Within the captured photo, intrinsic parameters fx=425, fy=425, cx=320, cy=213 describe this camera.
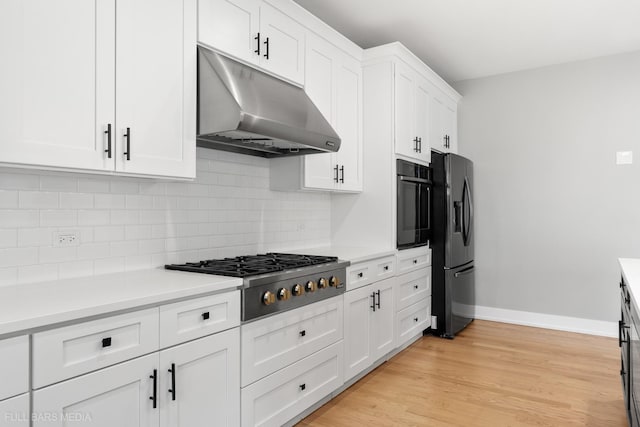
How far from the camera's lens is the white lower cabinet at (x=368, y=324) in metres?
2.88

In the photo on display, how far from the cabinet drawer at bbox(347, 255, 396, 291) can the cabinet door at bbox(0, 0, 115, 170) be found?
5.53 ft

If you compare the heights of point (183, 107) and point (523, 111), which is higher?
point (523, 111)

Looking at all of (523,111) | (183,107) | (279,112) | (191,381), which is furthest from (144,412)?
(523,111)

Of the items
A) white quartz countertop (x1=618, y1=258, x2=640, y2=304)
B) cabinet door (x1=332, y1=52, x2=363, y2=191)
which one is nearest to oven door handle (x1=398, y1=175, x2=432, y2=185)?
cabinet door (x1=332, y1=52, x2=363, y2=191)

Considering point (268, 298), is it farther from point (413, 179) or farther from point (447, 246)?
point (447, 246)

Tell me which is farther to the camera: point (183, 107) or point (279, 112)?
point (279, 112)

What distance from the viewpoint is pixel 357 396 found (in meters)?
2.84

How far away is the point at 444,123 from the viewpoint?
15.3 ft

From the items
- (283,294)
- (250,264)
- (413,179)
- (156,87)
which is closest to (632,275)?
(283,294)

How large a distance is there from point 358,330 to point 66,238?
1.90 m

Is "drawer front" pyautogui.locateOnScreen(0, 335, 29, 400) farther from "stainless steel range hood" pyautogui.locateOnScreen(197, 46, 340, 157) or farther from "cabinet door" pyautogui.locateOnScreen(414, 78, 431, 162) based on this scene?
"cabinet door" pyautogui.locateOnScreen(414, 78, 431, 162)

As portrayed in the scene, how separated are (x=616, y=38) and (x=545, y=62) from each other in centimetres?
71

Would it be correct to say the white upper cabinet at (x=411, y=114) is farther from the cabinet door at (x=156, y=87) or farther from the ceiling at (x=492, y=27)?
the cabinet door at (x=156, y=87)

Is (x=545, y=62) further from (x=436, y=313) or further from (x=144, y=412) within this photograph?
(x=144, y=412)
